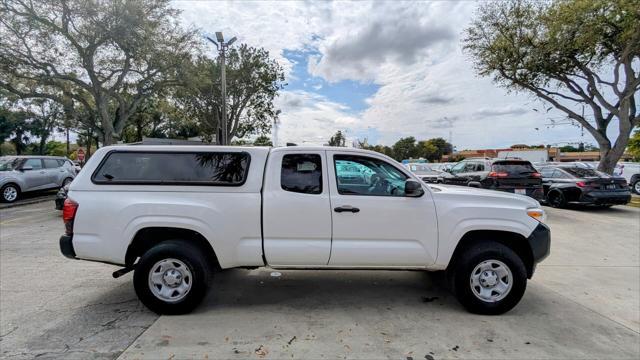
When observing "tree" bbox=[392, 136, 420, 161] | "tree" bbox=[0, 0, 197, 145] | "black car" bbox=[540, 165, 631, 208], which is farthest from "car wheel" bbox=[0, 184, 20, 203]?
"tree" bbox=[392, 136, 420, 161]

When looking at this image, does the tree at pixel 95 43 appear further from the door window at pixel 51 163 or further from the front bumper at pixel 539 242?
the front bumper at pixel 539 242

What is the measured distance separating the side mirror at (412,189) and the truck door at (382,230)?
7 cm

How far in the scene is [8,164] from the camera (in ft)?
42.9

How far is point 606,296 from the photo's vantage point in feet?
15.3

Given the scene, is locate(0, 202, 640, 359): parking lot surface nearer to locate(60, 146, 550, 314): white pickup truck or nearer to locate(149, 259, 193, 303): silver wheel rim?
locate(149, 259, 193, 303): silver wheel rim

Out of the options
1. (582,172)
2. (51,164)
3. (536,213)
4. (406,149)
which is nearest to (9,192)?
(51,164)

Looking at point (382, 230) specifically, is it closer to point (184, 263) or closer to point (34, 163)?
point (184, 263)

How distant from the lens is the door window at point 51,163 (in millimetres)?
14259

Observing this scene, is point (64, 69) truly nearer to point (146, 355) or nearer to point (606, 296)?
point (146, 355)

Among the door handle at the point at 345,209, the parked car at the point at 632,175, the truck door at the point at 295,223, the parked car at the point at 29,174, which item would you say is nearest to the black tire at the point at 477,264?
the door handle at the point at 345,209

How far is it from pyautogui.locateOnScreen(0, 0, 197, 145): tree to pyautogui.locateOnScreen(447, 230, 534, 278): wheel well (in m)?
17.9

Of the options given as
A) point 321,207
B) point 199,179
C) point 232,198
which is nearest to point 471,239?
point 321,207

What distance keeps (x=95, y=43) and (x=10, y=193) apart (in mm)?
8274

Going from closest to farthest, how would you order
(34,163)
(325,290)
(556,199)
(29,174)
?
(325,290) → (556,199) → (29,174) → (34,163)
